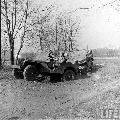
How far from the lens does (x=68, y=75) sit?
13406mm

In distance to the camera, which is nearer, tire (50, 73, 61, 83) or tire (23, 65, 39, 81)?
tire (23, 65, 39, 81)

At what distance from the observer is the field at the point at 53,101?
7.15m

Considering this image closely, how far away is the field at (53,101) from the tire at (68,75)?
1.30 metres

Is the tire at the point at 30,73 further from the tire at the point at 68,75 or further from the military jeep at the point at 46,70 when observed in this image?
the tire at the point at 68,75

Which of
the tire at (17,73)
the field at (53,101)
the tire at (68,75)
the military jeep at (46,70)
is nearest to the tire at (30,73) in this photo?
the military jeep at (46,70)

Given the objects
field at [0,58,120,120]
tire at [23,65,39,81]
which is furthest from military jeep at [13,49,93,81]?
field at [0,58,120,120]

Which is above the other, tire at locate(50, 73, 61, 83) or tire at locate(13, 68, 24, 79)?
tire at locate(13, 68, 24, 79)

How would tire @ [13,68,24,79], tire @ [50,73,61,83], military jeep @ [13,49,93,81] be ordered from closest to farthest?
military jeep @ [13,49,93,81] < tire @ [50,73,61,83] < tire @ [13,68,24,79]

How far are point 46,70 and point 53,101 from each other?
381 cm

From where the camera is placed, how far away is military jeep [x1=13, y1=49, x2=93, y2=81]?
12.3m

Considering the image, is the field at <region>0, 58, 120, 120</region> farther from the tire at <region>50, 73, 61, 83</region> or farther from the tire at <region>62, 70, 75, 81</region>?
the tire at <region>62, 70, 75, 81</region>

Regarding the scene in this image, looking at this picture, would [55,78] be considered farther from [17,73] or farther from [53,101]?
[53,101]

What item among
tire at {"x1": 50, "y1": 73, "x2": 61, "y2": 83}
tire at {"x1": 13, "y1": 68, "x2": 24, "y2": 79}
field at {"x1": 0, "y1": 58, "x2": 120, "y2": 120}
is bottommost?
field at {"x1": 0, "y1": 58, "x2": 120, "y2": 120}

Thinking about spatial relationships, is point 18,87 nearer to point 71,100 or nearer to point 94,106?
point 71,100
